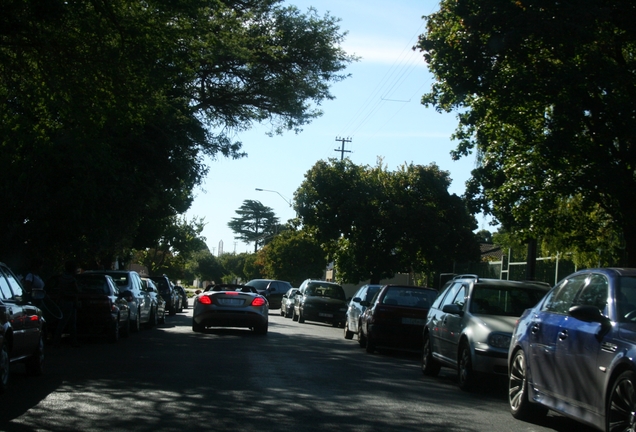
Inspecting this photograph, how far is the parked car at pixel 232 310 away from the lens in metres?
21.5

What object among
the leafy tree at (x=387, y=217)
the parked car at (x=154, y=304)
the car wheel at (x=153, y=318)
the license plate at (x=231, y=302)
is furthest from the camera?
the leafy tree at (x=387, y=217)

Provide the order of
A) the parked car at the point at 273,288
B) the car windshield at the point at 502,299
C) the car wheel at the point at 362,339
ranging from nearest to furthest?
1. the car windshield at the point at 502,299
2. the car wheel at the point at 362,339
3. the parked car at the point at 273,288

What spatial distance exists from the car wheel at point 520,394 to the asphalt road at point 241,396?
0.15 meters

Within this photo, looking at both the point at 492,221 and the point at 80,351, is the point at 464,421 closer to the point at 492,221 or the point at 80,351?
the point at 80,351

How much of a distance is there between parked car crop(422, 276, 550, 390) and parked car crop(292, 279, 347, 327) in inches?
669

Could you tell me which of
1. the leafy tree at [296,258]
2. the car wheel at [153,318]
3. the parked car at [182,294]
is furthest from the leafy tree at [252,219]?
the car wheel at [153,318]

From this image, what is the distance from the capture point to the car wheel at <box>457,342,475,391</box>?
11562 mm

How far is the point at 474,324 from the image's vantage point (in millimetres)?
11875

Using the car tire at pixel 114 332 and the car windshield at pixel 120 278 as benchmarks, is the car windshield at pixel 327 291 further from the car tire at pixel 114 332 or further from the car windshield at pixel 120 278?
the car tire at pixel 114 332

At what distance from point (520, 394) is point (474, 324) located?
263 cm

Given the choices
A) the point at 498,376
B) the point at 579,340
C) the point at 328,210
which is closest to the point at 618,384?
the point at 579,340

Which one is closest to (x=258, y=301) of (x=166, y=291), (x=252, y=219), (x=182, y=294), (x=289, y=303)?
(x=166, y=291)

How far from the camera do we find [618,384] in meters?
6.83

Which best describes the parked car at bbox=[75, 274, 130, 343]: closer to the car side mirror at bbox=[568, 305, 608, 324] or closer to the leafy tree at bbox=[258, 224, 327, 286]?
the car side mirror at bbox=[568, 305, 608, 324]
